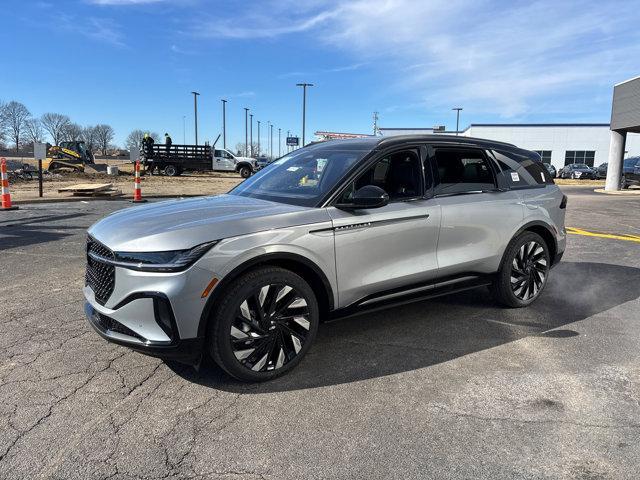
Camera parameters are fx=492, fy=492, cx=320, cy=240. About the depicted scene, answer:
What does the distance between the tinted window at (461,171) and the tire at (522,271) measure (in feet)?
2.22

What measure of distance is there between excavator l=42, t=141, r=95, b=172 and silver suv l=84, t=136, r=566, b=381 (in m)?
33.6

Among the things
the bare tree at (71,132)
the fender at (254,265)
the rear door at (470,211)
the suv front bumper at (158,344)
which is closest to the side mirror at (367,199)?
the fender at (254,265)

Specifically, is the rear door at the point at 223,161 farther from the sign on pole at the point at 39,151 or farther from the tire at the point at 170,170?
the sign on pole at the point at 39,151

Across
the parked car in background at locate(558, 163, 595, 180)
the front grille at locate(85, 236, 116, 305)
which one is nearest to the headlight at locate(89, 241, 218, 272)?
the front grille at locate(85, 236, 116, 305)

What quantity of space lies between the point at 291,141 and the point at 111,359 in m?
53.2

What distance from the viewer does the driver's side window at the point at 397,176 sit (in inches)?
156

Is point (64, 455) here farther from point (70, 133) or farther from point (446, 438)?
point (70, 133)

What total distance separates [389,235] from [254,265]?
1154mm

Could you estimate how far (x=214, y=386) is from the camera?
332 cm

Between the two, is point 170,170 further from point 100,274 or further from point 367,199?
point 367,199

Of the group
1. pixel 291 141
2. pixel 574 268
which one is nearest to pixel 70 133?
pixel 291 141

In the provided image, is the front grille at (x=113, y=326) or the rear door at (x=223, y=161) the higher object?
the rear door at (x=223, y=161)

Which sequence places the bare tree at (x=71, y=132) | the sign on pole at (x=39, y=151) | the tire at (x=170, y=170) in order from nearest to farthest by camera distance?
the sign on pole at (x=39, y=151), the tire at (x=170, y=170), the bare tree at (x=71, y=132)

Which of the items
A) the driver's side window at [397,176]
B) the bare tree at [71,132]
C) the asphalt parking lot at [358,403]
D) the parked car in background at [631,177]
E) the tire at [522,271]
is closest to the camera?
the asphalt parking lot at [358,403]
